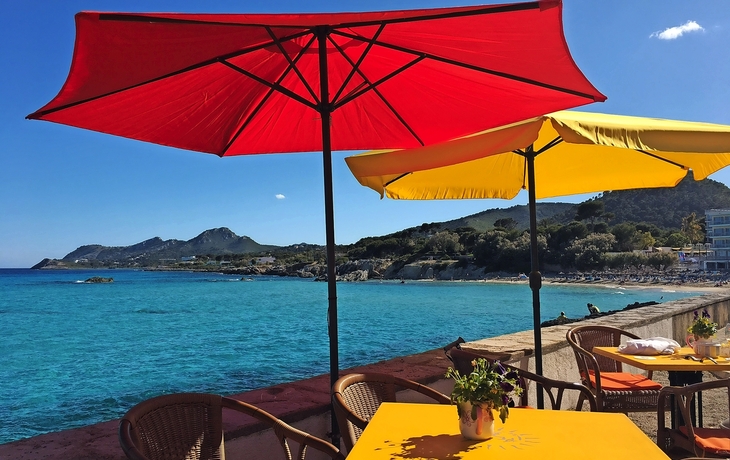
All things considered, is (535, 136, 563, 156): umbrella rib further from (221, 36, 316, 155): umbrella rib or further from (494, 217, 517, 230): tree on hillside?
(494, 217, 517, 230): tree on hillside

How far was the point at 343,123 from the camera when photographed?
3.26m

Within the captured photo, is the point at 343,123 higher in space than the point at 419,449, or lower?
higher

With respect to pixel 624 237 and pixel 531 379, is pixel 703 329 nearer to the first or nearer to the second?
pixel 531 379

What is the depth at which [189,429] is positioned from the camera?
199 centimetres

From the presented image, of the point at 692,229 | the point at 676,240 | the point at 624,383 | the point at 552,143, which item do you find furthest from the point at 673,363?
the point at 692,229

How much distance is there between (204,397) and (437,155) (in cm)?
186

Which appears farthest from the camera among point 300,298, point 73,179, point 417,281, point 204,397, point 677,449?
point 417,281

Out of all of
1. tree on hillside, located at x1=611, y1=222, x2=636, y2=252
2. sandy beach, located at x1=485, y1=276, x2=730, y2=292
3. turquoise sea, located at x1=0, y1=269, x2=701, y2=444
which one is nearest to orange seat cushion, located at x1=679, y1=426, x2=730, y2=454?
turquoise sea, located at x1=0, y1=269, x2=701, y2=444

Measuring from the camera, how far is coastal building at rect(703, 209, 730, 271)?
229 feet

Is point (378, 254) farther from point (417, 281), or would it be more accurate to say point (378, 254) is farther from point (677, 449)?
point (677, 449)

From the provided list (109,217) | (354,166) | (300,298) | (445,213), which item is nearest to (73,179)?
(109,217)

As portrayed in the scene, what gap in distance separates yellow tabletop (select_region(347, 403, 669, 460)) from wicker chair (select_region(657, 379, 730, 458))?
683 millimetres

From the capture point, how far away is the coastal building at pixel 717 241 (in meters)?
69.9

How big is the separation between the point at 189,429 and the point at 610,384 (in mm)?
2738
